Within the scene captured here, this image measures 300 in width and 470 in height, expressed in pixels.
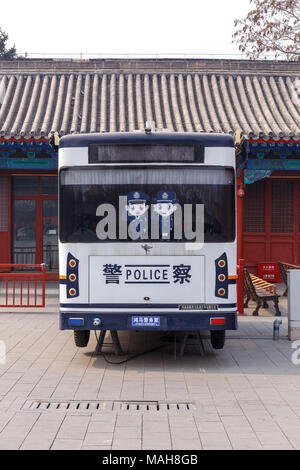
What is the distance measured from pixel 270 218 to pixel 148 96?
5310mm

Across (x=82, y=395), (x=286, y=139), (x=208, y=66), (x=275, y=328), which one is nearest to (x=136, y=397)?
(x=82, y=395)

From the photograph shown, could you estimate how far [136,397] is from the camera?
21.2ft

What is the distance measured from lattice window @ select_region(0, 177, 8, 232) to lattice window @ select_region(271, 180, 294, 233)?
7449 mm

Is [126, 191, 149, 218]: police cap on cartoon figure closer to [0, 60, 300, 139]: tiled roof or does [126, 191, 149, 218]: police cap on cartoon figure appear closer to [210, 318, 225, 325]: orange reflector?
[210, 318, 225, 325]: orange reflector

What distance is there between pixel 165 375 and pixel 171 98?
38.8ft

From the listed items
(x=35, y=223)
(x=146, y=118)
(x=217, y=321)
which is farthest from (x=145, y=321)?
(x=146, y=118)

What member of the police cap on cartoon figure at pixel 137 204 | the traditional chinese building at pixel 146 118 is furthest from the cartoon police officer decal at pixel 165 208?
the traditional chinese building at pixel 146 118

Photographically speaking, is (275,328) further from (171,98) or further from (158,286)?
(171,98)

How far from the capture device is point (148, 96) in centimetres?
1764

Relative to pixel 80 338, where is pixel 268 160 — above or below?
above

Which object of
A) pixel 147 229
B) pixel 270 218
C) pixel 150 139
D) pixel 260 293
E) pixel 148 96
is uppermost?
pixel 148 96

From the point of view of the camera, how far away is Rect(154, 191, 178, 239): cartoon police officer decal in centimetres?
764

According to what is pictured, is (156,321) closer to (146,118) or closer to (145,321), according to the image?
(145,321)

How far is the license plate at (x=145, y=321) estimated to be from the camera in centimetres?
757
